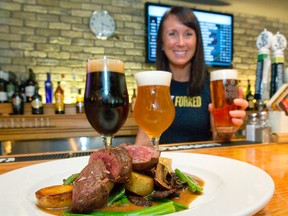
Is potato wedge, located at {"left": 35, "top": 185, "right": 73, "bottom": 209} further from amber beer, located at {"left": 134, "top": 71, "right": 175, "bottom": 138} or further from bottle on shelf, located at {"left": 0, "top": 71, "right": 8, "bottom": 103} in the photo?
bottle on shelf, located at {"left": 0, "top": 71, "right": 8, "bottom": 103}

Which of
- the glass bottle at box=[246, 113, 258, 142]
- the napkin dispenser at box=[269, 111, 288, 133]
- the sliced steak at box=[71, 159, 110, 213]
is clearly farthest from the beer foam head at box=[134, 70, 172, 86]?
the napkin dispenser at box=[269, 111, 288, 133]

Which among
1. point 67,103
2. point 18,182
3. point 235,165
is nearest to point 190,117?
point 235,165

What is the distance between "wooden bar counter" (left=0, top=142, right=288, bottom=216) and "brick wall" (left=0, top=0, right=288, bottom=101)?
3.11m

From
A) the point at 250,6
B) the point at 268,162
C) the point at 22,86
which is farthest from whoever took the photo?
the point at 250,6

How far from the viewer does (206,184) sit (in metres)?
0.77

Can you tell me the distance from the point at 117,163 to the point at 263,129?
1231 mm

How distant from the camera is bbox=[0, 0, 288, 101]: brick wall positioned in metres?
3.86

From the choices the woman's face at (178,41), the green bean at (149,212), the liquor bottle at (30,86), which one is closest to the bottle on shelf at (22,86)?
the liquor bottle at (30,86)

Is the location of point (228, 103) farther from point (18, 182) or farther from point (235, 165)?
point (18, 182)

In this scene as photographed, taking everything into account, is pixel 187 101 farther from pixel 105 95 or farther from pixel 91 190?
pixel 91 190

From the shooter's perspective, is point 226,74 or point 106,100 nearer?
point 106,100

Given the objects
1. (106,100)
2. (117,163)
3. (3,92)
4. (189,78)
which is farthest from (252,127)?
(3,92)

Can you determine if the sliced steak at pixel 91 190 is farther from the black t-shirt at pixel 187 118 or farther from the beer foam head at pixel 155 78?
the black t-shirt at pixel 187 118

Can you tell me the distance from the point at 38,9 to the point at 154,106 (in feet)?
11.8
